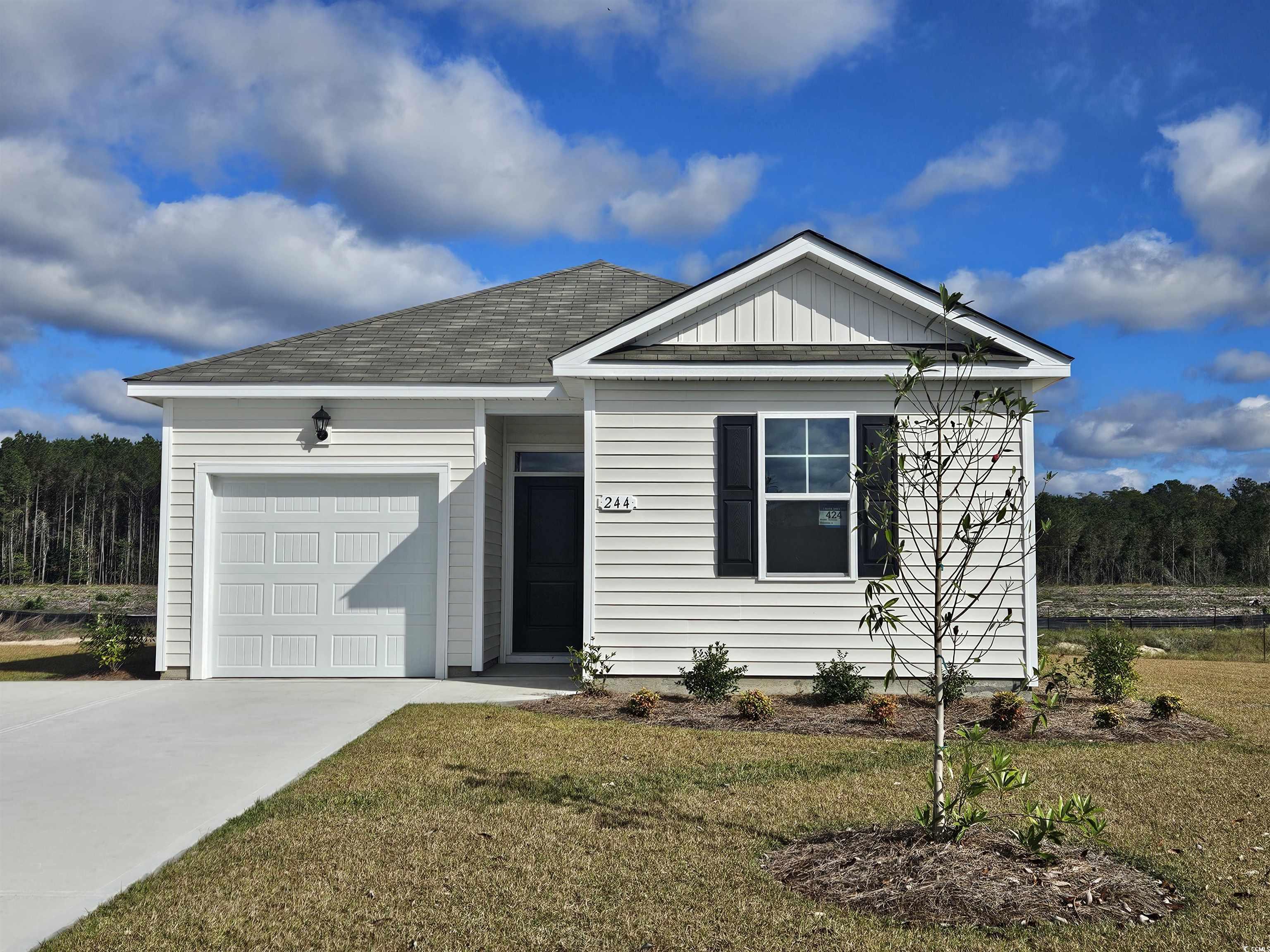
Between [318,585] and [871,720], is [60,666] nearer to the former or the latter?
[318,585]

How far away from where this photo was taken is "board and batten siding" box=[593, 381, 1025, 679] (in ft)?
29.3

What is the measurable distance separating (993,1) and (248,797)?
10.1 m

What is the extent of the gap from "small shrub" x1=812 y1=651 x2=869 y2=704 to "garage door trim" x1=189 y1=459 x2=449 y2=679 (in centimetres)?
413

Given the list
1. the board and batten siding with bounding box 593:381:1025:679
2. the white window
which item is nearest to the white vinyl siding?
the board and batten siding with bounding box 593:381:1025:679

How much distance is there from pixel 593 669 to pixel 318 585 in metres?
3.43

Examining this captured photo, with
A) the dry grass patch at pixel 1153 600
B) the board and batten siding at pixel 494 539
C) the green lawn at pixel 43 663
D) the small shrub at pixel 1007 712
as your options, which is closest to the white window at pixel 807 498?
the small shrub at pixel 1007 712

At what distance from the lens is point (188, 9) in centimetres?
1050

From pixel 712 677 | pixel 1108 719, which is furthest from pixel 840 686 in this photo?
pixel 1108 719

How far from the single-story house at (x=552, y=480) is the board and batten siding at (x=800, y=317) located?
0.02 meters

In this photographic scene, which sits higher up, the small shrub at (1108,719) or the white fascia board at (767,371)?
the white fascia board at (767,371)

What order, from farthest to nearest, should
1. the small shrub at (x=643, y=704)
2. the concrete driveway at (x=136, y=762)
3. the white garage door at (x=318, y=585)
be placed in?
the white garage door at (x=318, y=585), the small shrub at (x=643, y=704), the concrete driveway at (x=136, y=762)

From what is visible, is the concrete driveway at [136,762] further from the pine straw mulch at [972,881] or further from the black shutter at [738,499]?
the pine straw mulch at [972,881]

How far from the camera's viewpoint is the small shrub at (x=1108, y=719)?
7289mm

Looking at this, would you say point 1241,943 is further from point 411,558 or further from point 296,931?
point 411,558
